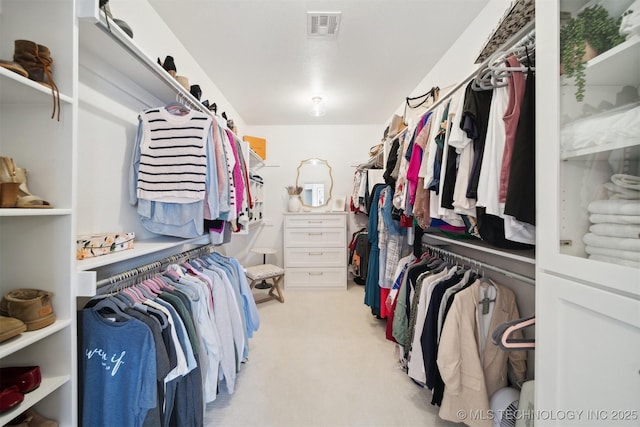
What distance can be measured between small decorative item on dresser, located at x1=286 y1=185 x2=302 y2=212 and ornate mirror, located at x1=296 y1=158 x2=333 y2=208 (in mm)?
246

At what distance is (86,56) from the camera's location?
1138mm

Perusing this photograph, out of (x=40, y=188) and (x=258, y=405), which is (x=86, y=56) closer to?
(x=40, y=188)

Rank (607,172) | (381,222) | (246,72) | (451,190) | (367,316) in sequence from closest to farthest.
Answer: (607,172) < (451,190) < (381,222) < (246,72) < (367,316)

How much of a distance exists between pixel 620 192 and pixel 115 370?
66.6 inches

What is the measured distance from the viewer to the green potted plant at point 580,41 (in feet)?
2.53

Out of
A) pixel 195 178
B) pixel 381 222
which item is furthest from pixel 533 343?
pixel 195 178

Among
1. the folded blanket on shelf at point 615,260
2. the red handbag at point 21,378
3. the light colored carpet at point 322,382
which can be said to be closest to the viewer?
the folded blanket on shelf at point 615,260

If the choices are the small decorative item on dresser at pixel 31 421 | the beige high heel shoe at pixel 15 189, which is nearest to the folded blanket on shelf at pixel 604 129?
the beige high heel shoe at pixel 15 189

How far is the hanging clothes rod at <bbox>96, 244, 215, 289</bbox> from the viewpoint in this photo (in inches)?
43.3

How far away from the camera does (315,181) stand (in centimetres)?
410

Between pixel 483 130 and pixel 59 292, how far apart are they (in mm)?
1624

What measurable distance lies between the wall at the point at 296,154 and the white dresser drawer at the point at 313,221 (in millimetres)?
515

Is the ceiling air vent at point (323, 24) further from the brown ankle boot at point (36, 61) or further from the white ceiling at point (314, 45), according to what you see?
the brown ankle boot at point (36, 61)

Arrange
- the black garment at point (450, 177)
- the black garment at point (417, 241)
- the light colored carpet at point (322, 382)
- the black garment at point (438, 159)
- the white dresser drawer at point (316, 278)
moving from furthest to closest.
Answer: the white dresser drawer at point (316, 278) < the black garment at point (417, 241) < the light colored carpet at point (322, 382) < the black garment at point (438, 159) < the black garment at point (450, 177)
